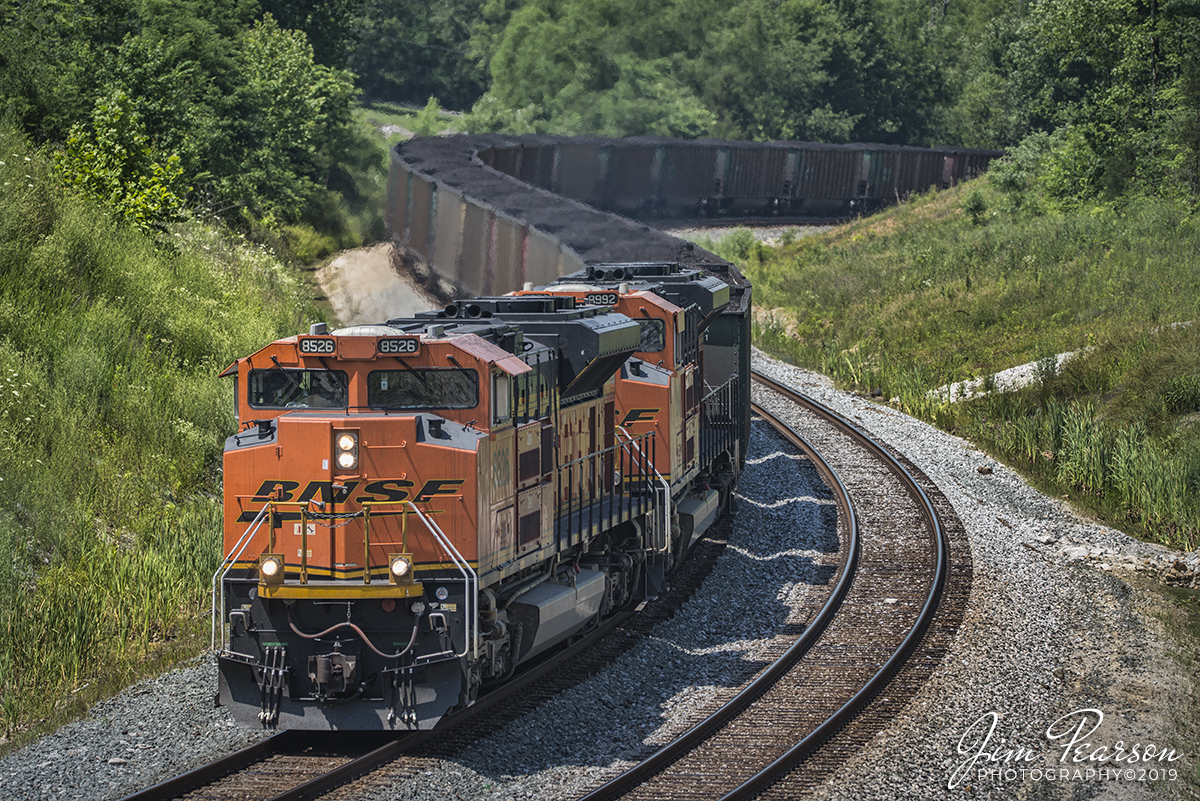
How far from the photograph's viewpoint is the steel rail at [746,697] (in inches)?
361

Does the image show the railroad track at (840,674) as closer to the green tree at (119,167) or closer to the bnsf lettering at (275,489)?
the bnsf lettering at (275,489)

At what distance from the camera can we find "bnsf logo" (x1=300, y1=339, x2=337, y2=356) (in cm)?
953

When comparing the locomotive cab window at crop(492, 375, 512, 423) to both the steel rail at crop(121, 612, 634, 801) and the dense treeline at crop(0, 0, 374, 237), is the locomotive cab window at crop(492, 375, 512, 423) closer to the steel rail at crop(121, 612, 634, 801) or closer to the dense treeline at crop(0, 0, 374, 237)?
the steel rail at crop(121, 612, 634, 801)

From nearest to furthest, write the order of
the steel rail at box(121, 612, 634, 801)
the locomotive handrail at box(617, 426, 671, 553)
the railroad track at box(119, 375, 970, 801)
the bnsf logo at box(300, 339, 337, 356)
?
the steel rail at box(121, 612, 634, 801)
the railroad track at box(119, 375, 970, 801)
the bnsf logo at box(300, 339, 337, 356)
the locomotive handrail at box(617, 426, 671, 553)

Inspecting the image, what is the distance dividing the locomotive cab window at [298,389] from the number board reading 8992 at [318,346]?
19cm

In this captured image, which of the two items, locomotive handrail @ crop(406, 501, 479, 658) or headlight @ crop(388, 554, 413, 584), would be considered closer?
headlight @ crop(388, 554, 413, 584)

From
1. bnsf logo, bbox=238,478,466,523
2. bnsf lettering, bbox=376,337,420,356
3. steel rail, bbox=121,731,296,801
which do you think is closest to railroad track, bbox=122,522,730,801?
steel rail, bbox=121,731,296,801

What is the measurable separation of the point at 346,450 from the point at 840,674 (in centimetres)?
545

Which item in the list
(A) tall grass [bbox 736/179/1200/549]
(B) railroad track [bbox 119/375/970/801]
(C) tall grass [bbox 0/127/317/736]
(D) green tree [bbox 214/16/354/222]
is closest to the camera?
(B) railroad track [bbox 119/375/970/801]

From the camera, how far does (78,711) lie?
10.2 m

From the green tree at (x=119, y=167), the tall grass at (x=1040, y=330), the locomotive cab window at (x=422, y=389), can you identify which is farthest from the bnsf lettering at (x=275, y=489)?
the green tree at (x=119, y=167)

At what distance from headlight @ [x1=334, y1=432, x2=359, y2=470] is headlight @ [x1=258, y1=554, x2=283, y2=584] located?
84 cm

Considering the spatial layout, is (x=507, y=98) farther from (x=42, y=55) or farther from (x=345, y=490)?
(x=345, y=490)

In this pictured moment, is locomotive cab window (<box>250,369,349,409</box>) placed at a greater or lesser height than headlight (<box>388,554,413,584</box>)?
greater
